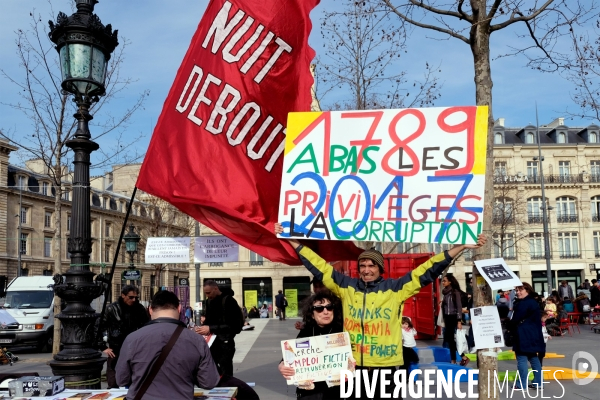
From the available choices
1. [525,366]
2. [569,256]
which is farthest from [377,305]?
[569,256]

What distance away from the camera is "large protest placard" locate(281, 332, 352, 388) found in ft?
14.8

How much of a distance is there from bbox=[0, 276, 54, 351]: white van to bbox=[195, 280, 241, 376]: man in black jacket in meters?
12.4

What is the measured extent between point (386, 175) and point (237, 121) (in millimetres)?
1842

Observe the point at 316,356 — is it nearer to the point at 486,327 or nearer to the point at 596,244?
the point at 486,327

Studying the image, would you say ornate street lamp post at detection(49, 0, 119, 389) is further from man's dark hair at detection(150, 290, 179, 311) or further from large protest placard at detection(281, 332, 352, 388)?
large protest placard at detection(281, 332, 352, 388)

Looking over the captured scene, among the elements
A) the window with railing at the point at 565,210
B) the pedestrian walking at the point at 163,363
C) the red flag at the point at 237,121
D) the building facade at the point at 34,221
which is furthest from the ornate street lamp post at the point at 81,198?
the window with railing at the point at 565,210

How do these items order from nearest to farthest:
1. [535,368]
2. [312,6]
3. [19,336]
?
[312,6]
[535,368]
[19,336]

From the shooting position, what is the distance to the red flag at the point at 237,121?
236 inches

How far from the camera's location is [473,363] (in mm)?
13125

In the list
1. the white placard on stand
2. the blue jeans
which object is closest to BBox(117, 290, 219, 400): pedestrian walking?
the white placard on stand

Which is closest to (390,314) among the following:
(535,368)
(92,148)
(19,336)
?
(92,148)

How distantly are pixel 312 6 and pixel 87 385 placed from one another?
4.57 m

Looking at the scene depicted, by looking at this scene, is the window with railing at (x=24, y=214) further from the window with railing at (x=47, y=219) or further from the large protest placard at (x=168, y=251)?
the large protest placard at (x=168, y=251)

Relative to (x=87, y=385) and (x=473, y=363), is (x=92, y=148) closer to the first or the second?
(x=87, y=385)
